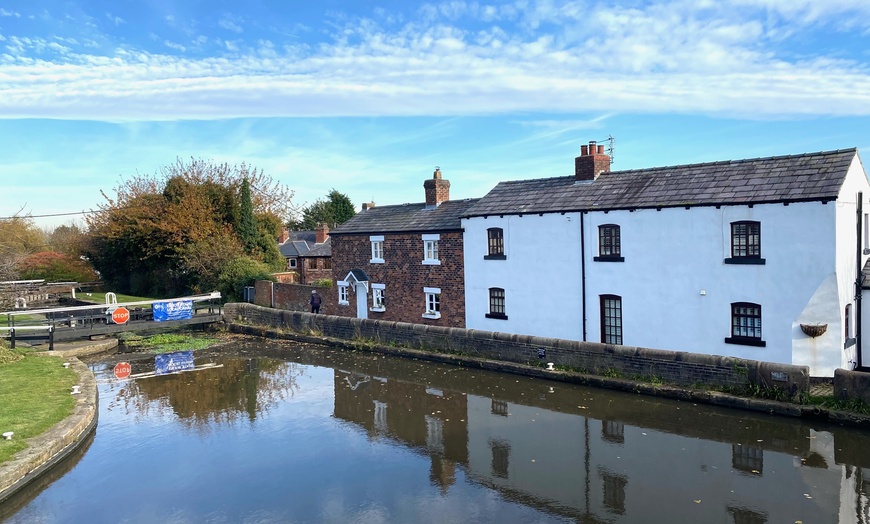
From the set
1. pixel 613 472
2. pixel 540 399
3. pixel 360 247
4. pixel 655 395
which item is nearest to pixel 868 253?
pixel 655 395

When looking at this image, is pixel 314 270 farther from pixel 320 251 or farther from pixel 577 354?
pixel 577 354

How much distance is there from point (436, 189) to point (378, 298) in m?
5.08

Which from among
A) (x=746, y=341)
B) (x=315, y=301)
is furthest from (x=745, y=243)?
(x=315, y=301)

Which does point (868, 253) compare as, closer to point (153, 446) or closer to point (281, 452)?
point (281, 452)

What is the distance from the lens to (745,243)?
1519cm

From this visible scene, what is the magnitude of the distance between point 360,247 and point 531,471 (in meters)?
16.7

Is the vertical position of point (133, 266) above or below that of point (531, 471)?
above

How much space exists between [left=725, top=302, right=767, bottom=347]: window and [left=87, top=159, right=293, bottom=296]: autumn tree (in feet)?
88.3

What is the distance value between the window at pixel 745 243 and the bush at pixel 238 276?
2427cm

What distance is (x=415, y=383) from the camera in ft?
57.4

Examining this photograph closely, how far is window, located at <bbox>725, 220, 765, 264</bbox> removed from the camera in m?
15.0

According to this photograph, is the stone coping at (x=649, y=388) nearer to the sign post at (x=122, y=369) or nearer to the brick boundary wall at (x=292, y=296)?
the brick boundary wall at (x=292, y=296)

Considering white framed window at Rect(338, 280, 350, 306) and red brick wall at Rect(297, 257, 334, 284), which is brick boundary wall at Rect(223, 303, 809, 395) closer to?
white framed window at Rect(338, 280, 350, 306)

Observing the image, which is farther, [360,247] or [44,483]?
[360,247]
